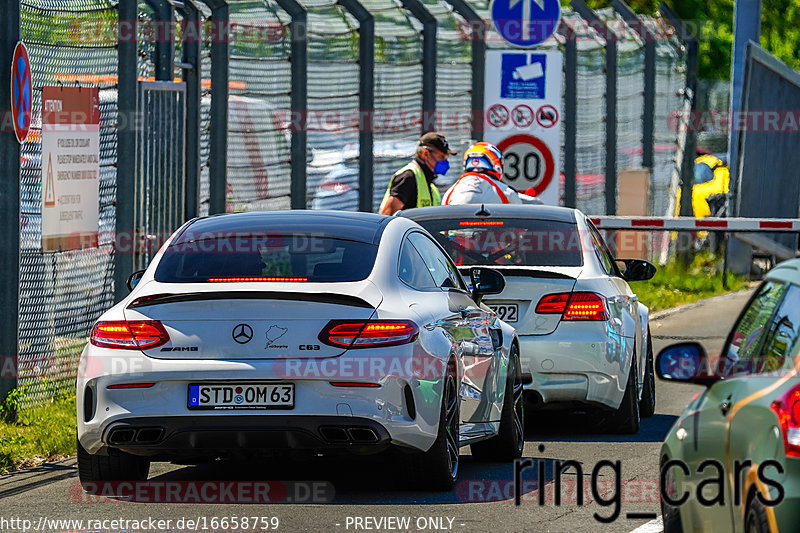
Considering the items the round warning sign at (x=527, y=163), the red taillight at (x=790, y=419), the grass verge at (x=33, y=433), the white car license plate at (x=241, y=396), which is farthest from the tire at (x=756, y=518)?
the round warning sign at (x=527, y=163)

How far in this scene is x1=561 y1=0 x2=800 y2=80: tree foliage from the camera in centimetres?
4050

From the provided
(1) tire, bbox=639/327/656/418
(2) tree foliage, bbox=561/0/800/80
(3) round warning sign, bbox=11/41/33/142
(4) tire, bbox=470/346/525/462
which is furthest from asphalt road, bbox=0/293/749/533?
(2) tree foliage, bbox=561/0/800/80

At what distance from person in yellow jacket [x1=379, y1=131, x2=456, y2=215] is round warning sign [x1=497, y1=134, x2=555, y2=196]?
3375mm

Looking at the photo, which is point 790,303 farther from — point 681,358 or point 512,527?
point 512,527

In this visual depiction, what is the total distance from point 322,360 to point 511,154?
1087cm

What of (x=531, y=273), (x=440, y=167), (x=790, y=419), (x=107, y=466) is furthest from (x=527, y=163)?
(x=790, y=419)

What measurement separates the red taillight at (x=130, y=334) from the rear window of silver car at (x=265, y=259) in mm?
392

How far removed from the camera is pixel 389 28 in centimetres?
2044

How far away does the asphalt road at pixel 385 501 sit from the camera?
8023mm

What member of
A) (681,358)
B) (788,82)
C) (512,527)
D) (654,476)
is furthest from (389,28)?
(681,358)

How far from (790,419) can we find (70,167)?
869cm

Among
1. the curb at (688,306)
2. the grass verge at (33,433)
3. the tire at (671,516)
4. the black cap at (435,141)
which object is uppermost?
the black cap at (435,141)

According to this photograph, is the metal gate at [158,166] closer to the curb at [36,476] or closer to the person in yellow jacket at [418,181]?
the person in yellow jacket at [418,181]

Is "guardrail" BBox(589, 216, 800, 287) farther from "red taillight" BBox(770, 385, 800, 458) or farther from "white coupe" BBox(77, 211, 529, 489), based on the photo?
"red taillight" BBox(770, 385, 800, 458)
